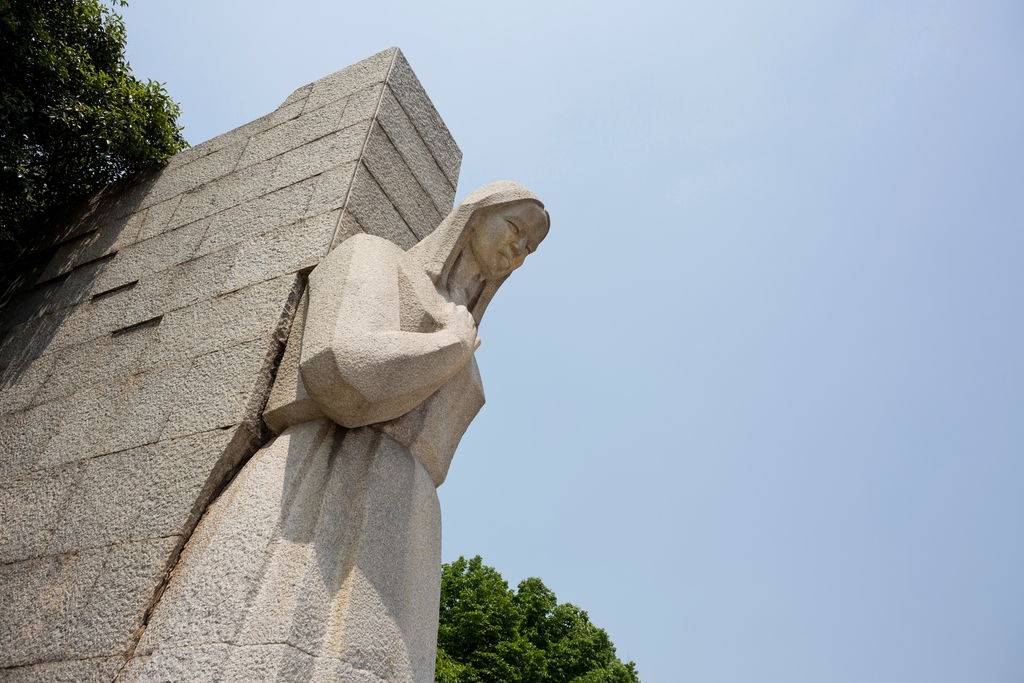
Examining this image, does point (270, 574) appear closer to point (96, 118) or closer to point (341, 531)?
point (341, 531)

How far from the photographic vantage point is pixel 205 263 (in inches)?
153

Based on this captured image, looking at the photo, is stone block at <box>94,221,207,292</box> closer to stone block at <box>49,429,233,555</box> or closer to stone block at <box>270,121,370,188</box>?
stone block at <box>270,121,370,188</box>

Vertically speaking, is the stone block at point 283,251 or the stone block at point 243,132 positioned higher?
the stone block at point 243,132

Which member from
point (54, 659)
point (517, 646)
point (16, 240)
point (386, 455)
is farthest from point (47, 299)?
point (517, 646)

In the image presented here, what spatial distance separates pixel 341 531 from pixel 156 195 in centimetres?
317

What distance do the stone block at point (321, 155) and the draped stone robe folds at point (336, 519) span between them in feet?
3.33

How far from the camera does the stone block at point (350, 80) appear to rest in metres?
4.58

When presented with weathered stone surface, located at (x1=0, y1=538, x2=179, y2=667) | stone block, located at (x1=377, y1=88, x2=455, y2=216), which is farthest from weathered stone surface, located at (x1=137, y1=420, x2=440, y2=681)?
stone block, located at (x1=377, y1=88, x2=455, y2=216)

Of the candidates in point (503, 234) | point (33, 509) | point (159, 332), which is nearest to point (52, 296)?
point (159, 332)

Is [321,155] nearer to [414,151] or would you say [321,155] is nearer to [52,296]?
[414,151]

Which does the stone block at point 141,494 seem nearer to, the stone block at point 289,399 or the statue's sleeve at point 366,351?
the stone block at point 289,399

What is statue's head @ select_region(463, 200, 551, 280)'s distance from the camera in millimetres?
3623

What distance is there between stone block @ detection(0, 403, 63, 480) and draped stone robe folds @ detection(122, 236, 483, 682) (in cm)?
141

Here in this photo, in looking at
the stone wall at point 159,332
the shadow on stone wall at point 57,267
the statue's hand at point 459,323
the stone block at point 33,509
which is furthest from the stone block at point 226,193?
the stone block at point 33,509
